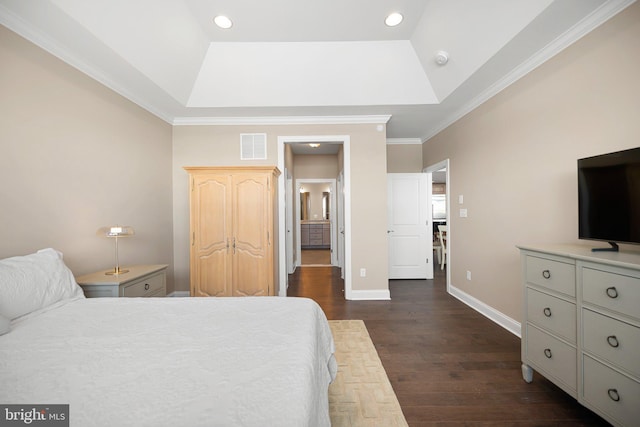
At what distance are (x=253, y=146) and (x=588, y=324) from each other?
3.86 metres

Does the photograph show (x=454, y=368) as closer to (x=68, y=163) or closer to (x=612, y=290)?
(x=612, y=290)

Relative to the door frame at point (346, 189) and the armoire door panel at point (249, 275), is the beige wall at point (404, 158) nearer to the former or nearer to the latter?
the door frame at point (346, 189)

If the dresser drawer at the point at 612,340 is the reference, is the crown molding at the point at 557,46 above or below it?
above

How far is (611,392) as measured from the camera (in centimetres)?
131

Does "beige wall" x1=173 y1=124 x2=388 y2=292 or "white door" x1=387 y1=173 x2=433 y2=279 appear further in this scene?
"white door" x1=387 y1=173 x2=433 y2=279

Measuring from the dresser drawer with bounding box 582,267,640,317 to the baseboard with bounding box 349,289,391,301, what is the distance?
2.42m

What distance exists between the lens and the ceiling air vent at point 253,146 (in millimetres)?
3750

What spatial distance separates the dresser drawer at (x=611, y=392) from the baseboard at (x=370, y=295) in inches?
91.3

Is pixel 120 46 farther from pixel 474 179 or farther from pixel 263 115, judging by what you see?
pixel 474 179

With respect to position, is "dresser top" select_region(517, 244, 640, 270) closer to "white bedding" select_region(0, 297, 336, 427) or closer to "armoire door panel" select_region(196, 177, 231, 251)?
"white bedding" select_region(0, 297, 336, 427)

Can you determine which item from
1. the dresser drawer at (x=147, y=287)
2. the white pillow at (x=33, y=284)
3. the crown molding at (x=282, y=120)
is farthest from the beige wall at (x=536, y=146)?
the white pillow at (x=33, y=284)

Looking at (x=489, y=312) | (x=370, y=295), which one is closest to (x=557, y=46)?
(x=489, y=312)

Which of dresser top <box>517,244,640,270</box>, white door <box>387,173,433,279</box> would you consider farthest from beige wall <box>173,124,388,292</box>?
dresser top <box>517,244,640,270</box>

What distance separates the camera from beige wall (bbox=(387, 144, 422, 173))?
16.2 ft
